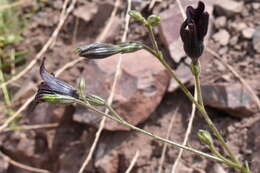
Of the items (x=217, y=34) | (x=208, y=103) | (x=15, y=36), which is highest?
Result: (x=217, y=34)

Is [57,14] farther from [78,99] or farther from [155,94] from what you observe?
[78,99]

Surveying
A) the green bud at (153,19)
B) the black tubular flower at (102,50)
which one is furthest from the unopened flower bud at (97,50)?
the green bud at (153,19)

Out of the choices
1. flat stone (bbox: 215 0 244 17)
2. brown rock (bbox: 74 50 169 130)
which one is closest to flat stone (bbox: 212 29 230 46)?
flat stone (bbox: 215 0 244 17)

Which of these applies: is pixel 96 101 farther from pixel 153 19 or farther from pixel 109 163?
pixel 109 163

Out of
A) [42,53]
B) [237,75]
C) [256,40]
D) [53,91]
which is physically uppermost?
[53,91]

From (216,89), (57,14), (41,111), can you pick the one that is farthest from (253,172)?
(57,14)

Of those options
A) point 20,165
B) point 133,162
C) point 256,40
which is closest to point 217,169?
point 133,162
